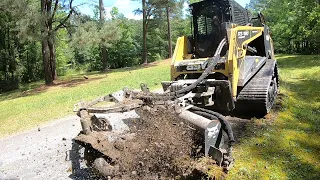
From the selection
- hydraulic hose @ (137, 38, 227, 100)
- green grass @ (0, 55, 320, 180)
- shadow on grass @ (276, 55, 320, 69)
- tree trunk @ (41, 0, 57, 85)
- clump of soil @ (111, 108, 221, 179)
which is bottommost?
green grass @ (0, 55, 320, 180)

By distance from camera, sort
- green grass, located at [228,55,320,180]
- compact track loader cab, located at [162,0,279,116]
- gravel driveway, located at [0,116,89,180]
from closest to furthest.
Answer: green grass, located at [228,55,320,180]
gravel driveway, located at [0,116,89,180]
compact track loader cab, located at [162,0,279,116]

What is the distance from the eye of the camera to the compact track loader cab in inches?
205

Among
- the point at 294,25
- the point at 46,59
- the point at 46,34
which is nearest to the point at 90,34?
the point at 46,34

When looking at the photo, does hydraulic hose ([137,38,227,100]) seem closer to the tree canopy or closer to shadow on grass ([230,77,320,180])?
shadow on grass ([230,77,320,180])

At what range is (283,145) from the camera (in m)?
4.77

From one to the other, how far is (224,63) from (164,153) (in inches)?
96.7

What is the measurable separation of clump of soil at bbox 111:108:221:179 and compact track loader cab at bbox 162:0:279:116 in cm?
101

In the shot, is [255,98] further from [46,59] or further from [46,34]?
[46,59]

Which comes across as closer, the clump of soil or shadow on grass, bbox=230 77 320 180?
the clump of soil

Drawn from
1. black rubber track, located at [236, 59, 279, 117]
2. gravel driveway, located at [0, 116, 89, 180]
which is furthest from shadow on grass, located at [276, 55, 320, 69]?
gravel driveway, located at [0, 116, 89, 180]

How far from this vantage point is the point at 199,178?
138 inches

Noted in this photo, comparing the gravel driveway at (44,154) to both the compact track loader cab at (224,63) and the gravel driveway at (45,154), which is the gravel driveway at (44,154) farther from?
the compact track loader cab at (224,63)

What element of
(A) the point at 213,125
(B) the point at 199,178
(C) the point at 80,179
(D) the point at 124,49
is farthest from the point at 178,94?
(D) the point at 124,49

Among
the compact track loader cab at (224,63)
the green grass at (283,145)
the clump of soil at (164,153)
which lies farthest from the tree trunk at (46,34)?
the clump of soil at (164,153)
